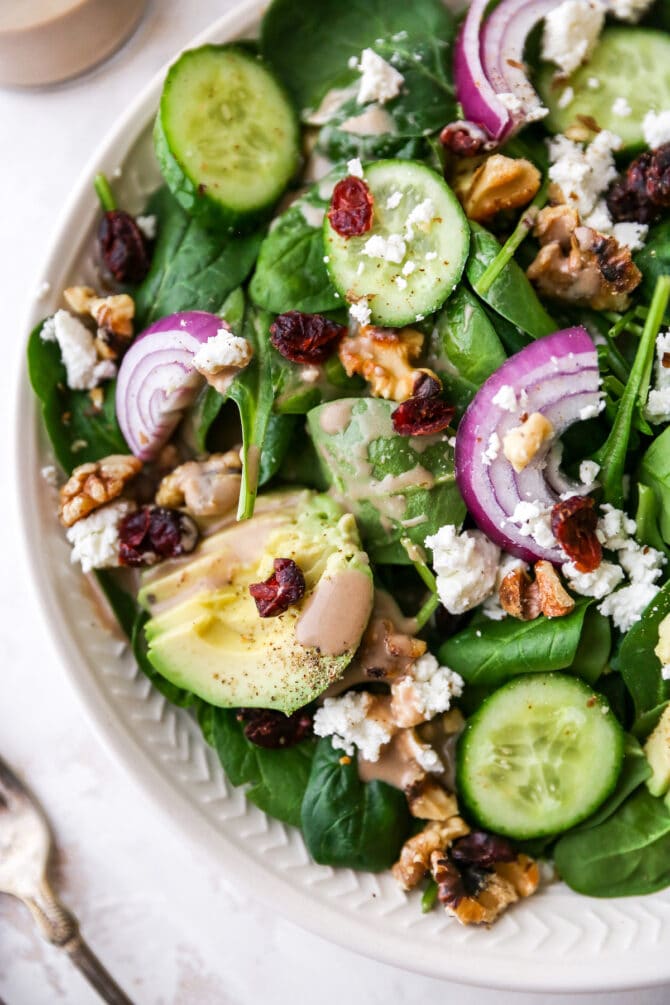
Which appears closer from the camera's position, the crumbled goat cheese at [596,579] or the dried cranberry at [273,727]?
the crumbled goat cheese at [596,579]

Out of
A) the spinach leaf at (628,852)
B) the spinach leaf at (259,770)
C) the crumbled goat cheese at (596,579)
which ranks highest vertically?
the crumbled goat cheese at (596,579)

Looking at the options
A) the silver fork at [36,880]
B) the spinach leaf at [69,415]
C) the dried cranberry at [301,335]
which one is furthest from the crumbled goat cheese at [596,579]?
the silver fork at [36,880]

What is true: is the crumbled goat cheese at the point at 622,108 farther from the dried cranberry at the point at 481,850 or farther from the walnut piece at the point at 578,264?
the dried cranberry at the point at 481,850

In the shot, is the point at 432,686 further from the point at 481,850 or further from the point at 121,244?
the point at 121,244

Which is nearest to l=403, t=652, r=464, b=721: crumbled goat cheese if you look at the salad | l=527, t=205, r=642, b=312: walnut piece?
the salad

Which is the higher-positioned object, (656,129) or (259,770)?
(656,129)

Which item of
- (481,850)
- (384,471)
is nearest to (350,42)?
(384,471)

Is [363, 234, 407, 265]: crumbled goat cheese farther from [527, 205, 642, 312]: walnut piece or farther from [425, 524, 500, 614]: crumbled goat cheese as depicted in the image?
[425, 524, 500, 614]: crumbled goat cheese
